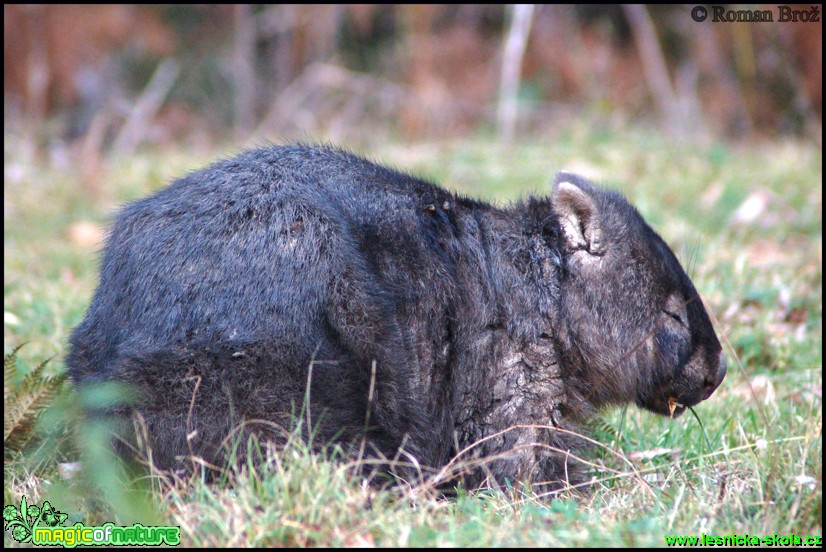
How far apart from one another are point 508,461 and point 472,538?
96cm

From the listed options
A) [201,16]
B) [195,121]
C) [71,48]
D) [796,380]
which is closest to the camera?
[796,380]

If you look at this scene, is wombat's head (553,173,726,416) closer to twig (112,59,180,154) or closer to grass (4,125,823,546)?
grass (4,125,823,546)

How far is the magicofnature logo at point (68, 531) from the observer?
9.86 feet

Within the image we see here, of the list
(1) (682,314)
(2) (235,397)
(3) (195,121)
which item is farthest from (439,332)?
(3) (195,121)

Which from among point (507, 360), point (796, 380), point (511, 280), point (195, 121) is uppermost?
point (195, 121)

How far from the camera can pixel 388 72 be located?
1378 cm

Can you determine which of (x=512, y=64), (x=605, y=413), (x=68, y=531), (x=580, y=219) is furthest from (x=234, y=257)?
(x=512, y=64)

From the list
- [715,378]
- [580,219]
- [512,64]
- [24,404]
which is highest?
[512,64]

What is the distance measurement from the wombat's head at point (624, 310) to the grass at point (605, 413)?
0.24 meters

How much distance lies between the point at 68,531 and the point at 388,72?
449 inches

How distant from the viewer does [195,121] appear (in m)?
14.3

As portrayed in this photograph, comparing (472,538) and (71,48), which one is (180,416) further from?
(71,48)

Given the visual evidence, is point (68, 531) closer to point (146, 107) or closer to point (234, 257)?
point (234, 257)

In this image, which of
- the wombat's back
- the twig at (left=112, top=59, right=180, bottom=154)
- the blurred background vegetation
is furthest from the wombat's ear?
the twig at (left=112, top=59, right=180, bottom=154)
